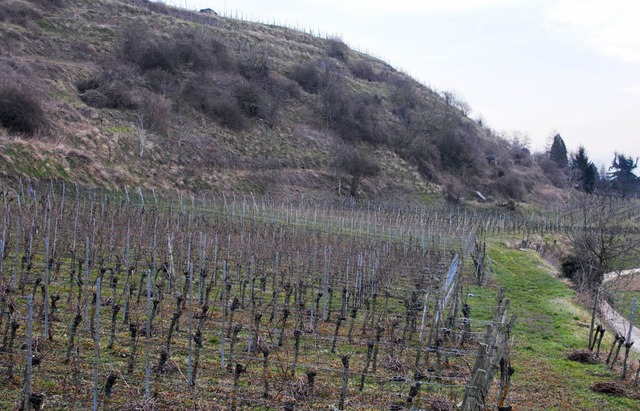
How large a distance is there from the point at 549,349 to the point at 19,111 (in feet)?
90.4

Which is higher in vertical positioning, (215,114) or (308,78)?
(308,78)

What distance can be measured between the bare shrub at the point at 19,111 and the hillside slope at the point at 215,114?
0.23 feet

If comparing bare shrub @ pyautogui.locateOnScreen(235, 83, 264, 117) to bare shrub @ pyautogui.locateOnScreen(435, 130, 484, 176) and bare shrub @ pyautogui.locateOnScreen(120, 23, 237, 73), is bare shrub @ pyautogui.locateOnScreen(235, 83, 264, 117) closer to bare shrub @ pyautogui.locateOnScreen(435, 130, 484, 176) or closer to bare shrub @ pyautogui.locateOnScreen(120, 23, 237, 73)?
bare shrub @ pyautogui.locateOnScreen(120, 23, 237, 73)

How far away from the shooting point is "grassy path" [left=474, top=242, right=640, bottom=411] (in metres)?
9.76

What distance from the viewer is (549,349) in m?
13.1

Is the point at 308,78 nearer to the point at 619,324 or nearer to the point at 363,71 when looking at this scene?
the point at 363,71

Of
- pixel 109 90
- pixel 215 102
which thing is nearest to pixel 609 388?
pixel 109 90

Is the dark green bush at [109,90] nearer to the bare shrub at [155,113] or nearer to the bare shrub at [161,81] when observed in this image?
the bare shrub at [155,113]

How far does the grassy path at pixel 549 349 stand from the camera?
976cm

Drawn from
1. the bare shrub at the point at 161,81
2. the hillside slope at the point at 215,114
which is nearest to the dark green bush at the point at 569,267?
the hillside slope at the point at 215,114

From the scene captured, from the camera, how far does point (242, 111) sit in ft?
167

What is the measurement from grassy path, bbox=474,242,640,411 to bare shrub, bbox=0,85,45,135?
23.4m

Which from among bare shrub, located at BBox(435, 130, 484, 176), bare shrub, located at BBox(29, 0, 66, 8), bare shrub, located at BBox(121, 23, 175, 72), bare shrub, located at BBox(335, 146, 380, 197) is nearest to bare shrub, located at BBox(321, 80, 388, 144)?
bare shrub, located at BBox(435, 130, 484, 176)

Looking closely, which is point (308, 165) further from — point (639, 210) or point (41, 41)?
point (639, 210)
